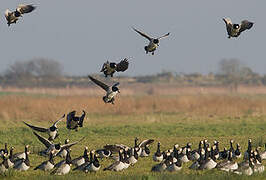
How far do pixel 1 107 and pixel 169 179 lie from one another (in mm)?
28752

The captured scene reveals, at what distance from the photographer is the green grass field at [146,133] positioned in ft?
63.9

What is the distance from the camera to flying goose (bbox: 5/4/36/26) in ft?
57.8

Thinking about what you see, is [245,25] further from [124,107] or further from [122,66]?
[124,107]

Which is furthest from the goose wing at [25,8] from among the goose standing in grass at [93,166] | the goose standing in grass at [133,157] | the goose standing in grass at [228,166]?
the goose standing in grass at [228,166]

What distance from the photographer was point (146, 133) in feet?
117

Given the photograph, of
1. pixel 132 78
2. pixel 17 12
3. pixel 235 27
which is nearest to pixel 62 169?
pixel 17 12

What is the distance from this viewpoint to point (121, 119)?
4506cm

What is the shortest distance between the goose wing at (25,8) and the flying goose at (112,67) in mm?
2460

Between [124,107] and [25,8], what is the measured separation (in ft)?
95.4

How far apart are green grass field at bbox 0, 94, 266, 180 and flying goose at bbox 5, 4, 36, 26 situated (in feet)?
12.5

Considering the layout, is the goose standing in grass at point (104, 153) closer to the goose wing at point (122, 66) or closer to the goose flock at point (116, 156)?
the goose flock at point (116, 156)

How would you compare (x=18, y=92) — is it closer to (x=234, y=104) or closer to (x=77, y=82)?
(x=77, y=82)

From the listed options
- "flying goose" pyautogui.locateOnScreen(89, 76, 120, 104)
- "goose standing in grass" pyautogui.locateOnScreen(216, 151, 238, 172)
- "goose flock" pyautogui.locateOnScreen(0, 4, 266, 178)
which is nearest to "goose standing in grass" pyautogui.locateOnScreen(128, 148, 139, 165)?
"goose flock" pyautogui.locateOnScreen(0, 4, 266, 178)

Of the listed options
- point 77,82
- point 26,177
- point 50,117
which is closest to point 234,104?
point 50,117
